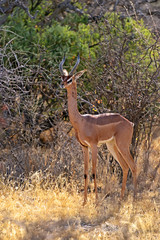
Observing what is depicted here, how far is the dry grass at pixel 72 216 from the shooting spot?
527 centimetres

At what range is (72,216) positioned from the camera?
584 cm

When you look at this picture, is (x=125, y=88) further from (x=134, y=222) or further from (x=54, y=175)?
(x=134, y=222)

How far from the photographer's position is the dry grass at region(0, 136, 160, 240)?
5266 millimetres

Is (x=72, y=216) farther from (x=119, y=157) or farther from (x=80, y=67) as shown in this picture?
(x=80, y=67)

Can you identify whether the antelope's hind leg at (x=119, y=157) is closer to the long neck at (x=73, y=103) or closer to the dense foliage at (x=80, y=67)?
the long neck at (x=73, y=103)

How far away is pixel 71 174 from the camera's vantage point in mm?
7469

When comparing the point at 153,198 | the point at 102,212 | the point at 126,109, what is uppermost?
the point at 126,109

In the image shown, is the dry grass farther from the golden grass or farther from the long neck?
the long neck

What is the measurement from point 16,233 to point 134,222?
1571 millimetres

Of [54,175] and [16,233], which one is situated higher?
[16,233]

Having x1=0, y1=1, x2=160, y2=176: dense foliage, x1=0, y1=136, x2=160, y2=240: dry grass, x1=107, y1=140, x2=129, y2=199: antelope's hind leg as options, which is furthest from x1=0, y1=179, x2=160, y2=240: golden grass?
x1=0, y1=1, x2=160, y2=176: dense foliage

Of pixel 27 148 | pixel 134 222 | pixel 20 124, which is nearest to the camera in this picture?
pixel 134 222

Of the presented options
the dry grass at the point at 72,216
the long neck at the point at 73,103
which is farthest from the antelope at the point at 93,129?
the dry grass at the point at 72,216

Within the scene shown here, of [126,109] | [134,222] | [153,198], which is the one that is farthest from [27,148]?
[134,222]
